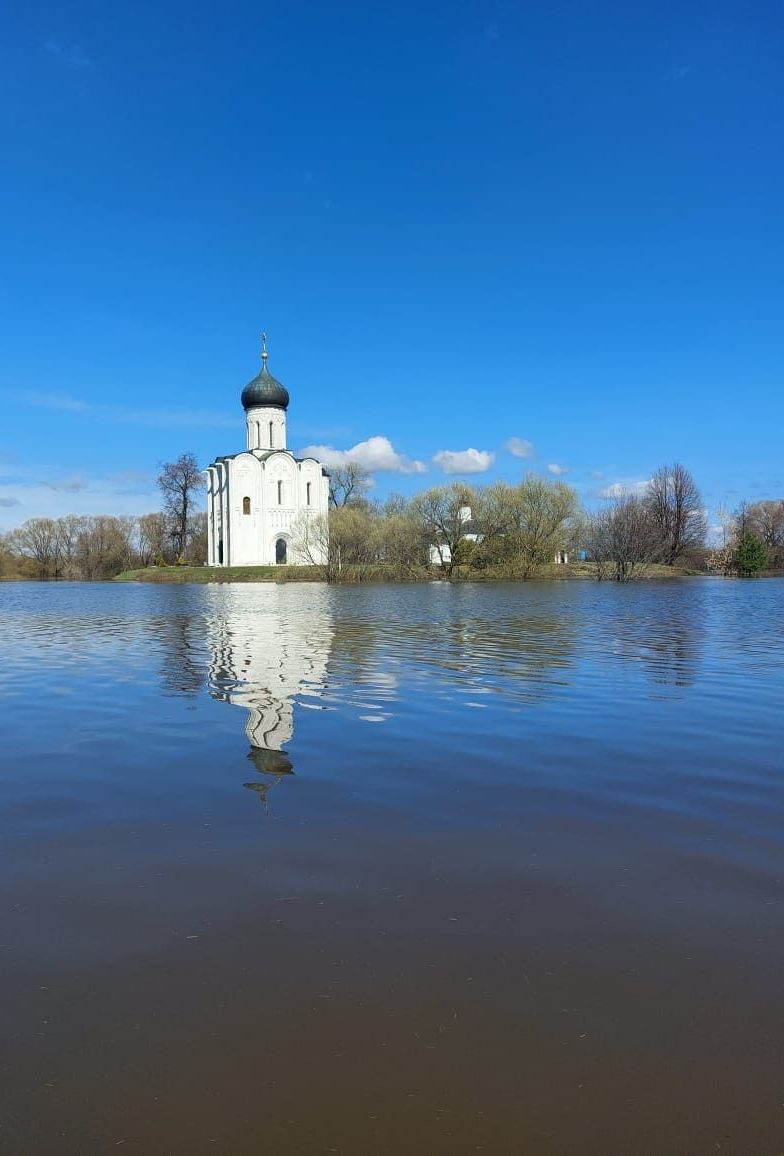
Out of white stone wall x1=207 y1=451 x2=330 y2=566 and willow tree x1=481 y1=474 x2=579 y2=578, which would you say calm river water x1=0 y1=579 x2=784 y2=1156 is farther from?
white stone wall x1=207 y1=451 x2=330 y2=566

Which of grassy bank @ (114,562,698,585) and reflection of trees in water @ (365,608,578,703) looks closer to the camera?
reflection of trees in water @ (365,608,578,703)

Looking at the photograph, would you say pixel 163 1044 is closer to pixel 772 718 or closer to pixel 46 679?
pixel 772 718

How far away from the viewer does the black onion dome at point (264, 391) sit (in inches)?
2985

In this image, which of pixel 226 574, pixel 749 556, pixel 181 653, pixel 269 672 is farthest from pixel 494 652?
pixel 749 556

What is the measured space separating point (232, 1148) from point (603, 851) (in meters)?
2.70

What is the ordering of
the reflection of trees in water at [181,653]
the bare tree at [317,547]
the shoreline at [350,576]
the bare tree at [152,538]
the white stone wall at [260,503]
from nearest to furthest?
the reflection of trees in water at [181,653], the shoreline at [350,576], the bare tree at [317,547], the white stone wall at [260,503], the bare tree at [152,538]

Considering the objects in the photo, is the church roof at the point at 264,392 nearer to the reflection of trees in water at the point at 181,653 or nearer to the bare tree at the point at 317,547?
the bare tree at the point at 317,547

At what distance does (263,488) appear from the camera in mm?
75125

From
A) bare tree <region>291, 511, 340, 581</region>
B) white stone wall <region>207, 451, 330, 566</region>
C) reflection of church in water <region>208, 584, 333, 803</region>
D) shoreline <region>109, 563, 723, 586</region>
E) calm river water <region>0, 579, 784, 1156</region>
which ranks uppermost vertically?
white stone wall <region>207, 451, 330, 566</region>

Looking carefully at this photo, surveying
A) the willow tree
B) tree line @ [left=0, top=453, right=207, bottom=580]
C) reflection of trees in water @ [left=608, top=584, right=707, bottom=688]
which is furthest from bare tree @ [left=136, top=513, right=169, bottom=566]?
reflection of trees in water @ [left=608, top=584, right=707, bottom=688]

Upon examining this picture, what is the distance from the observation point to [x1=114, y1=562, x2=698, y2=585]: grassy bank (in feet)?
182

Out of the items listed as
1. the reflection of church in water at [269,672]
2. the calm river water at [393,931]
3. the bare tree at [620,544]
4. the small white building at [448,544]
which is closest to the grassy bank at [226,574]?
the small white building at [448,544]

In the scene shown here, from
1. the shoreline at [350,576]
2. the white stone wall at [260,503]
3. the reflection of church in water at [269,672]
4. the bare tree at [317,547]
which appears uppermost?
the white stone wall at [260,503]

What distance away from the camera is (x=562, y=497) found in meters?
56.0
